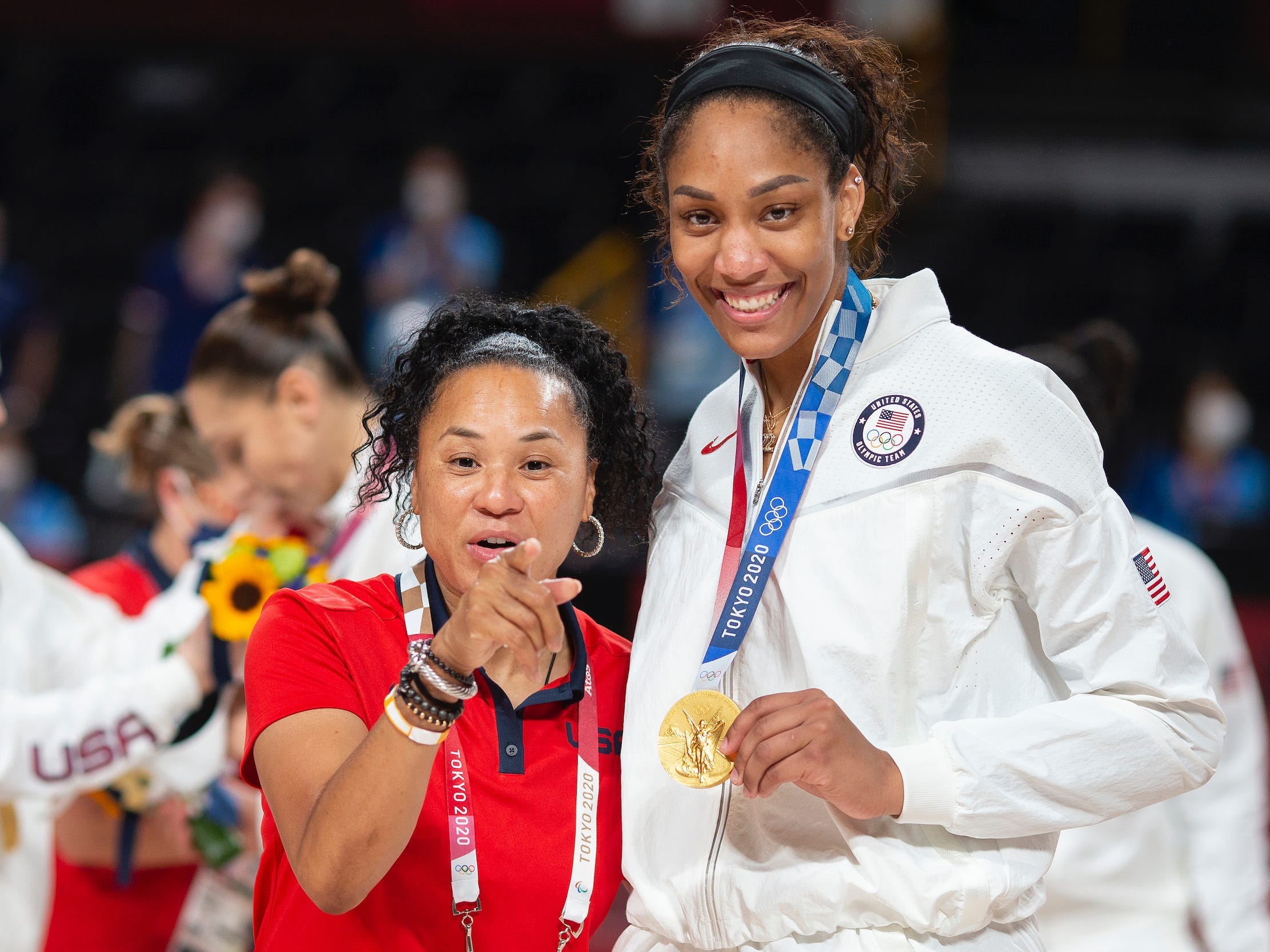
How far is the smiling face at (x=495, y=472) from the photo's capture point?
2.15m

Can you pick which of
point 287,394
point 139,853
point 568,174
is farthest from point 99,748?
point 568,174

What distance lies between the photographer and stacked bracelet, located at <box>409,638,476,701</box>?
1.87 meters

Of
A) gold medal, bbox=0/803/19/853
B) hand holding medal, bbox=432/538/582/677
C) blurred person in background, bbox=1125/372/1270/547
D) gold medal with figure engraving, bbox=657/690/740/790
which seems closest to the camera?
hand holding medal, bbox=432/538/582/677

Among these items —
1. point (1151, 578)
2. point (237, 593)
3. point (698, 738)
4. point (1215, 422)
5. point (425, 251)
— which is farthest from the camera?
point (425, 251)

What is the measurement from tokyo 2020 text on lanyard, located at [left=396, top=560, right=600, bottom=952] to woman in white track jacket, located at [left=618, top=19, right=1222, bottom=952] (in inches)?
3.0

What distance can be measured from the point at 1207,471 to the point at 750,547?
7.62 metres

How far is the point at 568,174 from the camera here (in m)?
11.0

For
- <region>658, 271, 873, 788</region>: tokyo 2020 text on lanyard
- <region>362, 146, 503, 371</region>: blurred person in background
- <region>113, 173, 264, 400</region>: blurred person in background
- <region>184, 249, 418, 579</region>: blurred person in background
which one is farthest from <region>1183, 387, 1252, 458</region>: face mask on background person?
<region>658, 271, 873, 788</region>: tokyo 2020 text on lanyard

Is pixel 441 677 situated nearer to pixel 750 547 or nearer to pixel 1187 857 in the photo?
pixel 750 547

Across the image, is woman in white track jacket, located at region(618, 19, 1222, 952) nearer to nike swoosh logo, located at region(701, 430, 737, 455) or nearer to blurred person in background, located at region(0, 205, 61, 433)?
nike swoosh logo, located at region(701, 430, 737, 455)

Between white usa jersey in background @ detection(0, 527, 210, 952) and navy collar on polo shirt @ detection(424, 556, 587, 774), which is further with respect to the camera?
white usa jersey in background @ detection(0, 527, 210, 952)

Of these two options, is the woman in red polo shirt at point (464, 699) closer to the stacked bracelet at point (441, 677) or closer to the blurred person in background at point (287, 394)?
the stacked bracelet at point (441, 677)

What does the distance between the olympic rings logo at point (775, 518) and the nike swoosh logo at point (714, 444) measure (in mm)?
283

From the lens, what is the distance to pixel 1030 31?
1134cm
